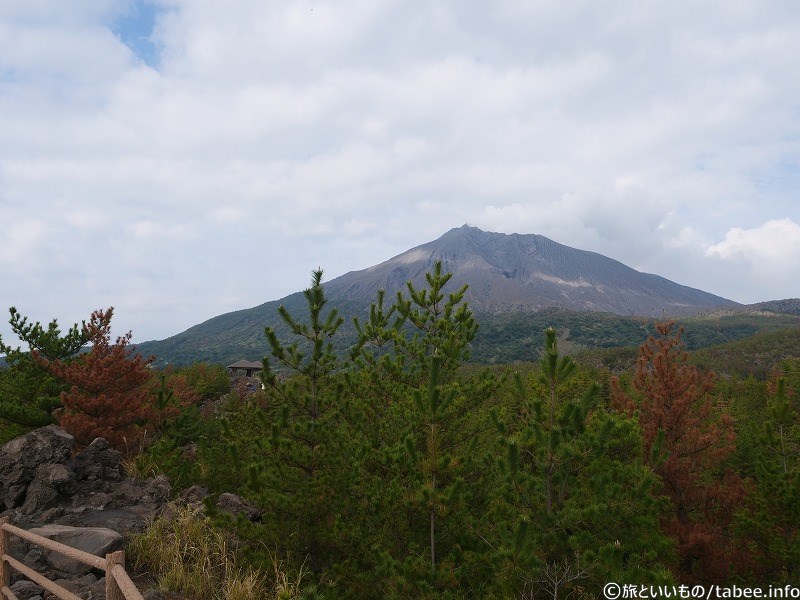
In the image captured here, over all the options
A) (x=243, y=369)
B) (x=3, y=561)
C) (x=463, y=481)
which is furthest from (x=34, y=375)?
(x=243, y=369)

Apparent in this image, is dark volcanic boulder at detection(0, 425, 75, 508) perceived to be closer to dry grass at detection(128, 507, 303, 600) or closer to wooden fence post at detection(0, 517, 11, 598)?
dry grass at detection(128, 507, 303, 600)

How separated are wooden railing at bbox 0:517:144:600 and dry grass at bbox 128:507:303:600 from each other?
5.46 feet

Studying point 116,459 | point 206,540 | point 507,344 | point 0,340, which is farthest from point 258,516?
point 507,344

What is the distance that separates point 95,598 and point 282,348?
460 centimetres

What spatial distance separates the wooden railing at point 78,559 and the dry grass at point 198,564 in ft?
5.46

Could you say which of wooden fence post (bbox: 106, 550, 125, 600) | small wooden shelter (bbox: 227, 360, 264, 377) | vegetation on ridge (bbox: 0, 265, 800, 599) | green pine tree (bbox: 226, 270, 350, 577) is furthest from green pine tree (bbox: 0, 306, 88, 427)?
small wooden shelter (bbox: 227, 360, 264, 377)

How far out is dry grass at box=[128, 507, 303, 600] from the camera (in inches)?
259

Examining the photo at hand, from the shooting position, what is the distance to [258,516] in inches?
406

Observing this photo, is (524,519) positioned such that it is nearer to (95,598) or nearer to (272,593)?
(272,593)

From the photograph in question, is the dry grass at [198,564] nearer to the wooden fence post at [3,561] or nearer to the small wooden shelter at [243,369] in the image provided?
the wooden fence post at [3,561]

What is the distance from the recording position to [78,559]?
Answer: 198 inches

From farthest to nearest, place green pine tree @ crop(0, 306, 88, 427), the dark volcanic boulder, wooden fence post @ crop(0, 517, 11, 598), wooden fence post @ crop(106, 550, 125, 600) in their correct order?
1. green pine tree @ crop(0, 306, 88, 427)
2. the dark volcanic boulder
3. wooden fence post @ crop(0, 517, 11, 598)
4. wooden fence post @ crop(106, 550, 125, 600)

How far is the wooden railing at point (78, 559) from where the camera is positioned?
379cm

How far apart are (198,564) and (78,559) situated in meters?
2.39
